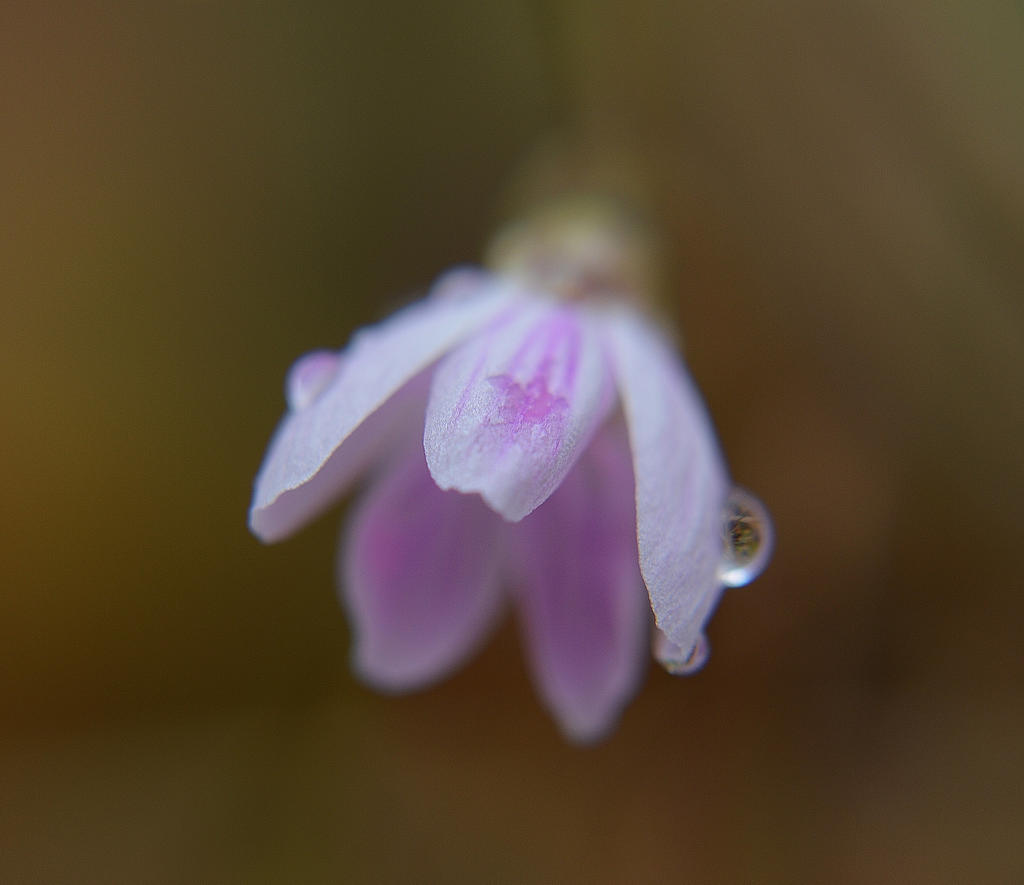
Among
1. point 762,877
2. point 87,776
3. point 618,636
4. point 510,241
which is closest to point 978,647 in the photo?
point 762,877

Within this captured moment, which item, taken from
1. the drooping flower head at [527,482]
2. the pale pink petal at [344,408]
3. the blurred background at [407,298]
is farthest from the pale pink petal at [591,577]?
the blurred background at [407,298]

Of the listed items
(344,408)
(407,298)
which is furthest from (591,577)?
(407,298)

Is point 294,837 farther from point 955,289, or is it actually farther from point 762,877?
point 955,289

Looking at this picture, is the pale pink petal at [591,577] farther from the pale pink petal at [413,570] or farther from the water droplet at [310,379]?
the water droplet at [310,379]

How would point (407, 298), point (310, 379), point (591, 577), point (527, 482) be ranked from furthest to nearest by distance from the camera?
point (407, 298)
point (591, 577)
point (310, 379)
point (527, 482)

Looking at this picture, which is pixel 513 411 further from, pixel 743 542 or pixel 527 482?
pixel 743 542

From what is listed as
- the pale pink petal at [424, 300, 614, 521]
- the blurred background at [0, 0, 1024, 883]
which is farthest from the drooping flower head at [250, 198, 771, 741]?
the blurred background at [0, 0, 1024, 883]
